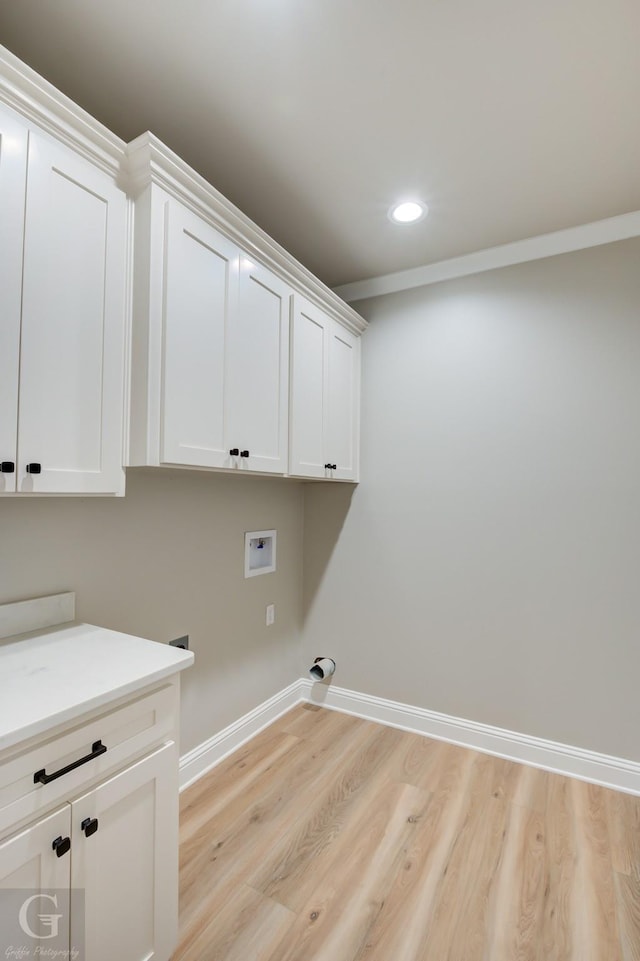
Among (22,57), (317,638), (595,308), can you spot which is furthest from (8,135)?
(317,638)

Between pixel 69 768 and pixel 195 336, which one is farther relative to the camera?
pixel 195 336

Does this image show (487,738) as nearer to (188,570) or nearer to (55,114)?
(188,570)

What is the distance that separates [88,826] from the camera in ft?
3.39

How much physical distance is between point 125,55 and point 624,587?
2.78m

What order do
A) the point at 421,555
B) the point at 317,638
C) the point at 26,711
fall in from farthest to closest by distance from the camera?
the point at 317,638
the point at 421,555
the point at 26,711

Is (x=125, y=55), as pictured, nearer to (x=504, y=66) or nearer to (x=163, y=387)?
(x=163, y=387)

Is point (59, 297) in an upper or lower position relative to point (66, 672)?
upper

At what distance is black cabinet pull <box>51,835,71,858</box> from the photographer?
97cm

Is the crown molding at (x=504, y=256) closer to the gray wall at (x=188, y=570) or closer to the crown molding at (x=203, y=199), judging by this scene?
the crown molding at (x=203, y=199)

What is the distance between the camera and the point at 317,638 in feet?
9.66

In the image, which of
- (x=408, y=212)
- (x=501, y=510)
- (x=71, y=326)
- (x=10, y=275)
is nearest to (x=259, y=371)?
(x=71, y=326)

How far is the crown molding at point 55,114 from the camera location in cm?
117

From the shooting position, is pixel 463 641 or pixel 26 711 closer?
pixel 26 711

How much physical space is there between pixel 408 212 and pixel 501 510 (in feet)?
4.98
